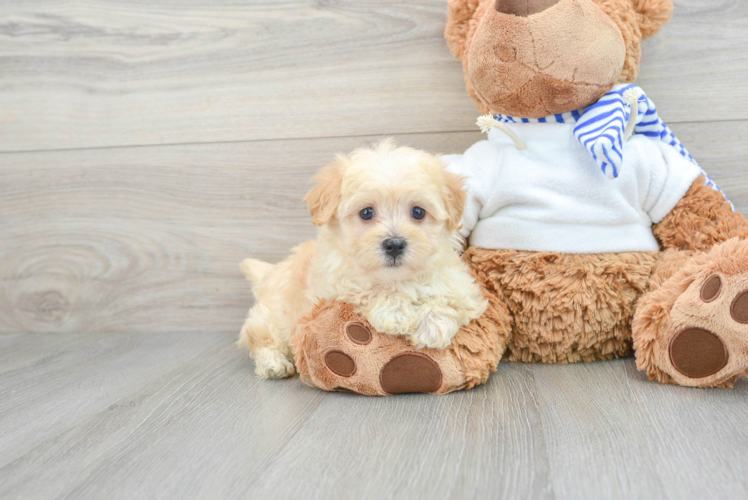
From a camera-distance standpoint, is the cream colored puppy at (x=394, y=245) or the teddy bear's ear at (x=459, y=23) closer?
the cream colored puppy at (x=394, y=245)

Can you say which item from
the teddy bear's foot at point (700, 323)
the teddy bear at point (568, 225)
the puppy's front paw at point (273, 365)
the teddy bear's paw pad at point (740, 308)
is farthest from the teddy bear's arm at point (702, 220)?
the puppy's front paw at point (273, 365)

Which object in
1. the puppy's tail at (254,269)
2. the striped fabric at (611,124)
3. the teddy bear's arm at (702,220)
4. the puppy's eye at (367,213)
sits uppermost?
the striped fabric at (611,124)

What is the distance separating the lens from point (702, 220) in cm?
125

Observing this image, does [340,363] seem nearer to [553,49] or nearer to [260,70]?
[553,49]

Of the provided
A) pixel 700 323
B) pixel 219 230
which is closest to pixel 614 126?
pixel 700 323

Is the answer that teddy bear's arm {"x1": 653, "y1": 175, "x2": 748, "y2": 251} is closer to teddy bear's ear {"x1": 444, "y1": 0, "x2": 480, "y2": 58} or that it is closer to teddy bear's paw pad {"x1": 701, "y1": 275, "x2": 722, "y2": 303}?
teddy bear's paw pad {"x1": 701, "y1": 275, "x2": 722, "y2": 303}

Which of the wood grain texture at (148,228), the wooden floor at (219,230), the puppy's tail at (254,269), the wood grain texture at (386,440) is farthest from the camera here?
the wood grain texture at (148,228)

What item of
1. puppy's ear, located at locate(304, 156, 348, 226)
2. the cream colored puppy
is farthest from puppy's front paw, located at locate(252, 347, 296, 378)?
puppy's ear, located at locate(304, 156, 348, 226)

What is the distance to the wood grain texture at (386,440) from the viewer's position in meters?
0.80

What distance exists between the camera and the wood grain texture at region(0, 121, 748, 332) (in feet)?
5.58

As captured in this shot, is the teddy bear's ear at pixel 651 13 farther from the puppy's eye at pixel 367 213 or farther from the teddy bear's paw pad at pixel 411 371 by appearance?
the teddy bear's paw pad at pixel 411 371

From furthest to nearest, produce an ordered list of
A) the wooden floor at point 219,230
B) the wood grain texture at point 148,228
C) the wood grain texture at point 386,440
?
the wood grain texture at point 148,228, the wooden floor at point 219,230, the wood grain texture at point 386,440

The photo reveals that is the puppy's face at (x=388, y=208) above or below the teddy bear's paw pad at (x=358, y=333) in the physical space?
above

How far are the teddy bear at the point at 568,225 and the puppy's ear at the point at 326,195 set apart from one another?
0.19 meters
